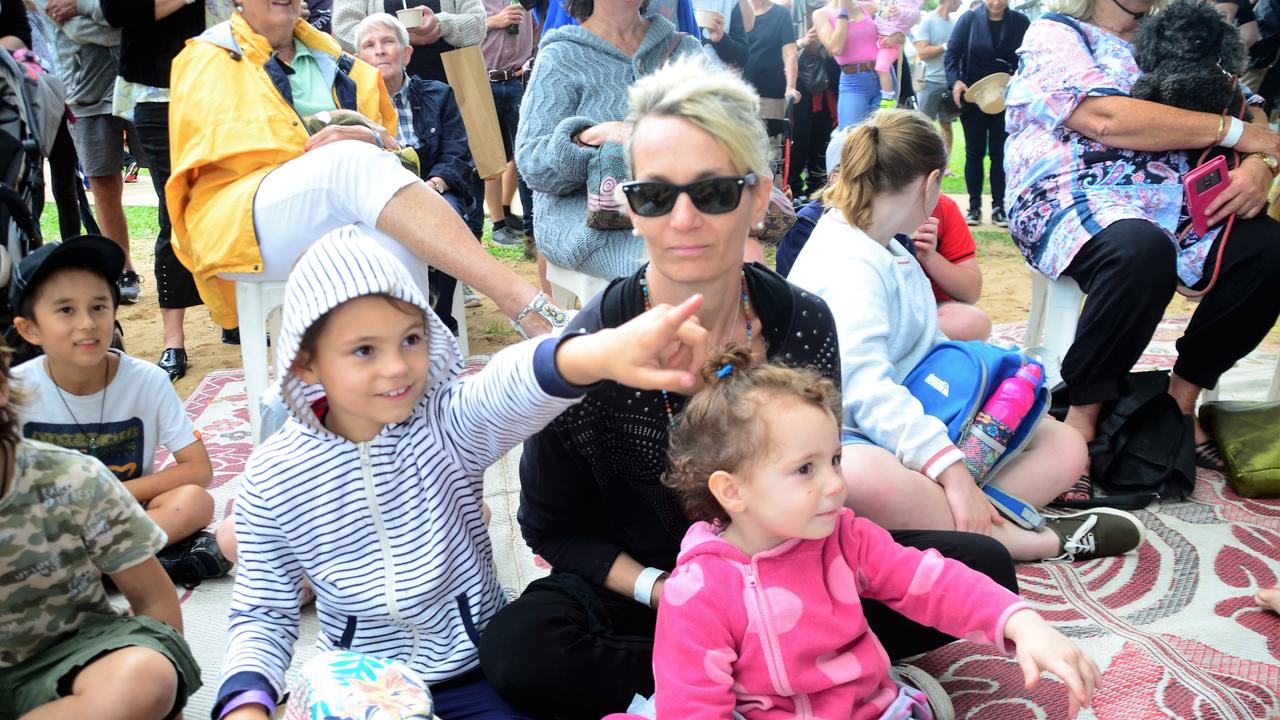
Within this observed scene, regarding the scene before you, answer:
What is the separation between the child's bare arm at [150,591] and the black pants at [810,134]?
23.4 ft

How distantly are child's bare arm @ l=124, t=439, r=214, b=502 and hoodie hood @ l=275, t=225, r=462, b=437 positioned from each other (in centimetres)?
124

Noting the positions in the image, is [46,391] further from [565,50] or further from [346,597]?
[565,50]

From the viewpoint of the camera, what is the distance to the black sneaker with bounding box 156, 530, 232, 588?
2568 mm

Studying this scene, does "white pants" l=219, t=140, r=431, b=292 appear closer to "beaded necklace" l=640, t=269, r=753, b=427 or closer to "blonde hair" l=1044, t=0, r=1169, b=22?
"beaded necklace" l=640, t=269, r=753, b=427

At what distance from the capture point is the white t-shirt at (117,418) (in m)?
2.53

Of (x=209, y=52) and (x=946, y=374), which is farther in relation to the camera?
(x=209, y=52)

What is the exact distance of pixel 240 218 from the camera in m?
2.86

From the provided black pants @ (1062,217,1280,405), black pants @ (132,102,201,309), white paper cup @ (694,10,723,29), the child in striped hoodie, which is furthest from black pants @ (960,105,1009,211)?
the child in striped hoodie

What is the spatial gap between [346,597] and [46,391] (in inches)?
57.0

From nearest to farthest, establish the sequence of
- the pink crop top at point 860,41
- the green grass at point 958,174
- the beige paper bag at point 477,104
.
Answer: the beige paper bag at point 477,104 < the pink crop top at point 860,41 < the green grass at point 958,174

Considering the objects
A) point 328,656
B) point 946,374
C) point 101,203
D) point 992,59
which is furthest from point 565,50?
point 992,59

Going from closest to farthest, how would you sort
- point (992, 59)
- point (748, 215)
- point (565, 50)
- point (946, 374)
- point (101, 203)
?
1. point (748, 215)
2. point (946, 374)
3. point (565, 50)
4. point (101, 203)
5. point (992, 59)

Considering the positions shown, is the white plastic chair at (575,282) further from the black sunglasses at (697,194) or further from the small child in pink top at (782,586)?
the small child in pink top at (782,586)

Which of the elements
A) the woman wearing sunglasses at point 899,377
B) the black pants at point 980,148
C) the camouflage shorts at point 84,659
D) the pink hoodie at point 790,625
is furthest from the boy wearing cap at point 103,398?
the black pants at point 980,148
